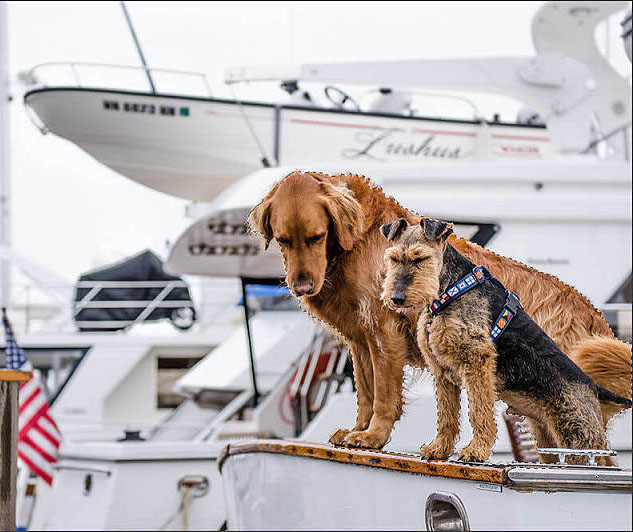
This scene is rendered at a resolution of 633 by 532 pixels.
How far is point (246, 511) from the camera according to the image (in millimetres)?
3562

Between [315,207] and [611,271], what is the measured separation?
2.99m

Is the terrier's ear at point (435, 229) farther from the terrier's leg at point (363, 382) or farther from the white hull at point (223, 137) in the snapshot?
the white hull at point (223, 137)

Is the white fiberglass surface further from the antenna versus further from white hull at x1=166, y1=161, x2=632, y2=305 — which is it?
white hull at x1=166, y1=161, x2=632, y2=305

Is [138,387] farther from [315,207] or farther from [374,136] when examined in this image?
[315,207]

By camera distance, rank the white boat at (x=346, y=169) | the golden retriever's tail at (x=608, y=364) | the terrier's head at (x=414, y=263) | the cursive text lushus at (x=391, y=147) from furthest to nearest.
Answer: the cursive text lushus at (x=391, y=147) < the white boat at (x=346, y=169) < the golden retriever's tail at (x=608, y=364) < the terrier's head at (x=414, y=263)

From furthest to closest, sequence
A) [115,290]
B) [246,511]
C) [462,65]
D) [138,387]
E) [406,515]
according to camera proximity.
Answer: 1. [115,290]
2. [138,387]
3. [462,65]
4. [246,511]
5. [406,515]

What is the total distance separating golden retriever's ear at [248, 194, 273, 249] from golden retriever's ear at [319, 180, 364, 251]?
0.13 metres

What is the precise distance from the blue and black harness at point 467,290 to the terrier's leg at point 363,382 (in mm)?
343

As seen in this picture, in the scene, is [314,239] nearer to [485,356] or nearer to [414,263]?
[414,263]

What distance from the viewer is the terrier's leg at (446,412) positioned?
7.55 feet

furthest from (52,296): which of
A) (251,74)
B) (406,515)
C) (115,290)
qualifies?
(406,515)

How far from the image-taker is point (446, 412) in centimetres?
230

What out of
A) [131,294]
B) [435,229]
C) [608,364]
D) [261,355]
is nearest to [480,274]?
[435,229]

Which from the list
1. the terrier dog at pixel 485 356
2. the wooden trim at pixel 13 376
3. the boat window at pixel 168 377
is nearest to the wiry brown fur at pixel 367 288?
the terrier dog at pixel 485 356
